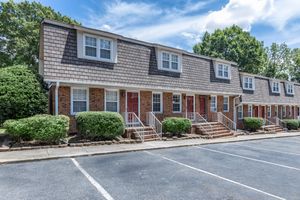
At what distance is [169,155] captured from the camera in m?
9.90

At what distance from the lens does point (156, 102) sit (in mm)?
16359

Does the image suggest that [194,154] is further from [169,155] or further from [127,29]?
[127,29]

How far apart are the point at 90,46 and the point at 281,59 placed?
156 ft

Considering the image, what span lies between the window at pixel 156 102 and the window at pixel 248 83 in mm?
11767

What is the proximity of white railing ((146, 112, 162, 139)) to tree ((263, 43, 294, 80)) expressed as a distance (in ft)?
139

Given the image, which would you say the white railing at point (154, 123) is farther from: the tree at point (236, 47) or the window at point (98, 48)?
the tree at point (236, 47)

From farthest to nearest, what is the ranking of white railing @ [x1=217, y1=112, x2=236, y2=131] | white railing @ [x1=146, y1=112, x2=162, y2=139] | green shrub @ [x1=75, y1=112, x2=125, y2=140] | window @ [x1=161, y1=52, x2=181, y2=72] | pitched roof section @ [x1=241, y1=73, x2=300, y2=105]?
pitched roof section @ [x1=241, y1=73, x2=300, y2=105], white railing @ [x1=217, y1=112, x2=236, y2=131], window @ [x1=161, y1=52, x2=181, y2=72], white railing @ [x1=146, y1=112, x2=162, y2=139], green shrub @ [x1=75, y1=112, x2=125, y2=140]

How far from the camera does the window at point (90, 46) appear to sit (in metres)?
13.2

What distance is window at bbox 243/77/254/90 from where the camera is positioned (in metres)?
24.4

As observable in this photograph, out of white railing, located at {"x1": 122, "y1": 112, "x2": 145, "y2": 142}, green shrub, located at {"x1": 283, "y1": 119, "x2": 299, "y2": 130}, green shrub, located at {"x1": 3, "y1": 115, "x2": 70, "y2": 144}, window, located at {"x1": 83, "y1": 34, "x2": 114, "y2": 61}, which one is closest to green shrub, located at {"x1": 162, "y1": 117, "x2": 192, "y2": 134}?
white railing, located at {"x1": 122, "y1": 112, "x2": 145, "y2": 142}

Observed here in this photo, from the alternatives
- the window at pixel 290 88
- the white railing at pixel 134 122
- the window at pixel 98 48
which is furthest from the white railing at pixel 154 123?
the window at pixel 290 88

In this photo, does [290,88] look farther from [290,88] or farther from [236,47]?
[236,47]

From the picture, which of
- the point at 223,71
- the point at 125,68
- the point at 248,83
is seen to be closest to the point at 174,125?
the point at 125,68

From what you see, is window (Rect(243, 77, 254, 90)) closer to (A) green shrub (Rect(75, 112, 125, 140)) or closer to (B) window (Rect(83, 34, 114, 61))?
(B) window (Rect(83, 34, 114, 61))
